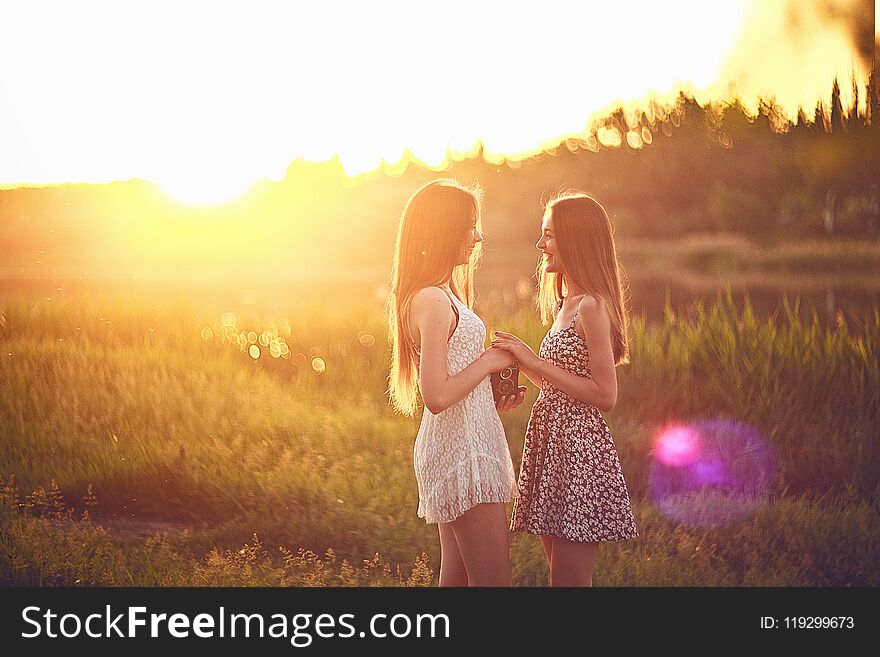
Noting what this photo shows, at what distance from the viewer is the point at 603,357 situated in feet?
9.36

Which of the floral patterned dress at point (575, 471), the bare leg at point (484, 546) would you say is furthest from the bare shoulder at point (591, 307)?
the bare leg at point (484, 546)

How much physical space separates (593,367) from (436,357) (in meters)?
0.58

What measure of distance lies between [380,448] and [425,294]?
2644mm

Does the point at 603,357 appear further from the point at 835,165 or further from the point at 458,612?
the point at 835,165

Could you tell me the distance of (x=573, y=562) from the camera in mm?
2963

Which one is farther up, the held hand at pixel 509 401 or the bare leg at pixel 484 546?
the held hand at pixel 509 401

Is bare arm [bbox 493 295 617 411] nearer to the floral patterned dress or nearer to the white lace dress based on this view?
the floral patterned dress

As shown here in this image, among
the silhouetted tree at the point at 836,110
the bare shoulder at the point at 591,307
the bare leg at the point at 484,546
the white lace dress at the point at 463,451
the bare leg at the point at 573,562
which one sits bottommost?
the bare leg at the point at 573,562

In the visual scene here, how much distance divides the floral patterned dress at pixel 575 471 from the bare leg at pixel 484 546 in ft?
0.85

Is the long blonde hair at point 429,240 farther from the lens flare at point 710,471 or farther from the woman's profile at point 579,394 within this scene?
the lens flare at point 710,471

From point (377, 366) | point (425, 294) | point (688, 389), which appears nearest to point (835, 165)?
point (688, 389)

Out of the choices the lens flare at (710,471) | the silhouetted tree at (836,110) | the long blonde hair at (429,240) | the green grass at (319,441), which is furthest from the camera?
the silhouetted tree at (836,110)

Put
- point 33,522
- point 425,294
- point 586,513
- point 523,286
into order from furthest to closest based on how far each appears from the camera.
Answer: point 523,286
point 33,522
point 586,513
point 425,294

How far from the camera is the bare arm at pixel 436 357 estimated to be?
2639 mm
